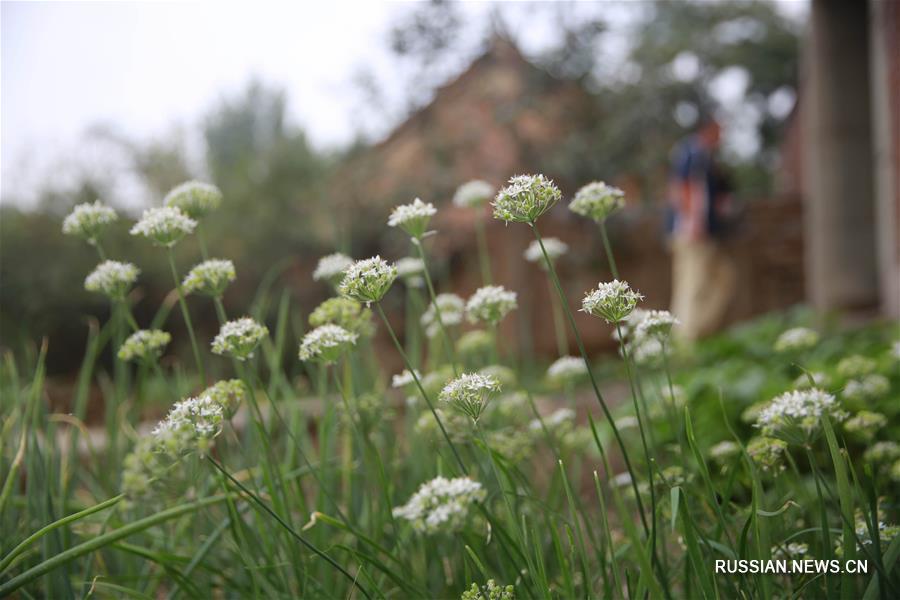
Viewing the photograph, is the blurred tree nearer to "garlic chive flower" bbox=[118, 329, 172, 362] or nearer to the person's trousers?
the person's trousers

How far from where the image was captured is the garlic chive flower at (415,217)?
1.51 meters

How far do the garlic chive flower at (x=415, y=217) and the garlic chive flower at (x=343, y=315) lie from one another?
266 mm

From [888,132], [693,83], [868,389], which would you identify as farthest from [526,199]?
[693,83]

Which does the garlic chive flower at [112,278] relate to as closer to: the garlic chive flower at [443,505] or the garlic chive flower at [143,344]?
the garlic chive flower at [143,344]

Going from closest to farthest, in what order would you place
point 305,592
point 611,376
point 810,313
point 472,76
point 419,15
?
point 305,592 < point 810,313 < point 611,376 < point 419,15 < point 472,76

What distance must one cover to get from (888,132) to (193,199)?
18.1 feet

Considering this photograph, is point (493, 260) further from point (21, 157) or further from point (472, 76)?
point (21, 157)

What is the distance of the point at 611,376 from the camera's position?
876cm

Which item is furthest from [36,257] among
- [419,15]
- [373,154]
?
[419,15]

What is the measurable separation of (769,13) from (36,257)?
1895 centimetres

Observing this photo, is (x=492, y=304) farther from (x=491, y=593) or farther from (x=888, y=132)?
(x=888, y=132)

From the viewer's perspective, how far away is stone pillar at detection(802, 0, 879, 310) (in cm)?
726

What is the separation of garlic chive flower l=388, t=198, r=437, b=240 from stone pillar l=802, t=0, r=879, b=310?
674cm

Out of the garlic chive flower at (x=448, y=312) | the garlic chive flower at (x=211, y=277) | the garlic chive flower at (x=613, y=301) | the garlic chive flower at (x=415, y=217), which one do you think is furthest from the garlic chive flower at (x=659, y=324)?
the garlic chive flower at (x=211, y=277)
